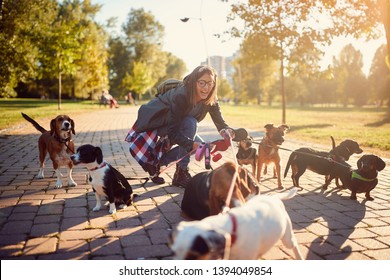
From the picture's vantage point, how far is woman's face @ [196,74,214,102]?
4.83 meters

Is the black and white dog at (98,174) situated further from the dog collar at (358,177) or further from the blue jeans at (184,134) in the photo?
the dog collar at (358,177)

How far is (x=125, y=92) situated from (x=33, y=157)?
189 ft

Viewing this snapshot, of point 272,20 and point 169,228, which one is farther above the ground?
point 272,20

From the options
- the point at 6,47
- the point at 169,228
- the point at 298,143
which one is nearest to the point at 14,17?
the point at 6,47

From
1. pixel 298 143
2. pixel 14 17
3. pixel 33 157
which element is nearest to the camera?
pixel 33 157

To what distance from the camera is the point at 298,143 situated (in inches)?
477

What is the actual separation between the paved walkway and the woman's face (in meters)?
1.69

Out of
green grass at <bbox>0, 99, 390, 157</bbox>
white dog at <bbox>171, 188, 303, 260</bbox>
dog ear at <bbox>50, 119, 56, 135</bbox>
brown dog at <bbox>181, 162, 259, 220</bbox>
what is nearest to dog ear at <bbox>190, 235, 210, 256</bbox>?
white dog at <bbox>171, 188, 303, 260</bbox>

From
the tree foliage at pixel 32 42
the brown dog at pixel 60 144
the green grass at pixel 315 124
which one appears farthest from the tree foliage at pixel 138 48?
the brown dog at pixel 60 144

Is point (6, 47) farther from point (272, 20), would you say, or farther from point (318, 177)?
point (318, 177)

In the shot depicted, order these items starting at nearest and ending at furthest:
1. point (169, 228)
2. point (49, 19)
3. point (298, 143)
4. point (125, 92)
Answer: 1. point (169, 228)
2. point (298, 143)
3. point (49, 19)
4. point (125, 92)

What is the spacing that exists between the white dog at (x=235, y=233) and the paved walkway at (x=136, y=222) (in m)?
0.96

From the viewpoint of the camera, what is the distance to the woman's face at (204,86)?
Result: 15.8ft

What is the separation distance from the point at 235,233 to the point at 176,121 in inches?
120
